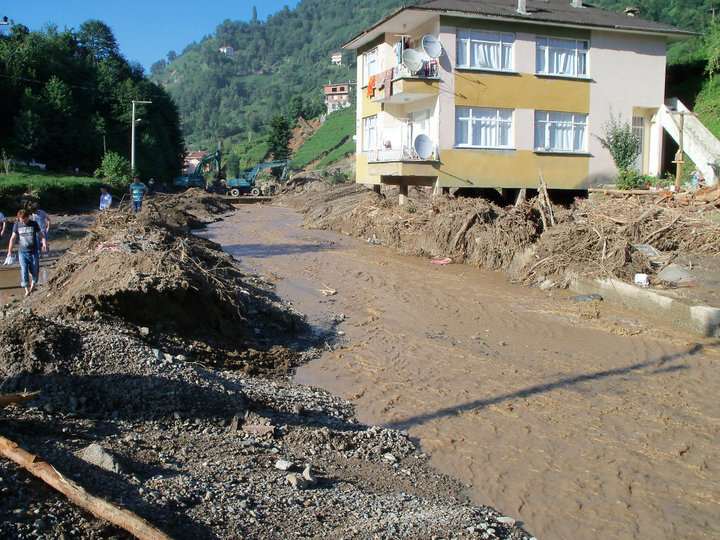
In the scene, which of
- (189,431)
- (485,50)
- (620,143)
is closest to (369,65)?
(485,50)

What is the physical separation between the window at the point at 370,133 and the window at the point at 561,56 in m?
7.18

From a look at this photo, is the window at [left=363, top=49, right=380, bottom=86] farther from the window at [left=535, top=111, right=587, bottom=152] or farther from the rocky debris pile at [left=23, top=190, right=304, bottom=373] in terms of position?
the rocky debris pile at [left=23, top=190, right=304, bottom=373]

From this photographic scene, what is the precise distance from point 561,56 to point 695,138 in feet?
19.1

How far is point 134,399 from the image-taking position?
6.22 m

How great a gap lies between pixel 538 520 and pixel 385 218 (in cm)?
1890

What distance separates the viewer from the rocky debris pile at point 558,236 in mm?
14367

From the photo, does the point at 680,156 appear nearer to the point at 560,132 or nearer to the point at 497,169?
the point at 560,132

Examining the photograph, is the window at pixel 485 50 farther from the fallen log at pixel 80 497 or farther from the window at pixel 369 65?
the fallen log at pixel 80 497

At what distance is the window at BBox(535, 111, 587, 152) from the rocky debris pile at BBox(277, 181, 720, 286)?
8.33ft

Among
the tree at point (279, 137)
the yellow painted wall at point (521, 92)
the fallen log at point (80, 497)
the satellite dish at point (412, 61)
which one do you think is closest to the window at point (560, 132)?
the yellow painted wall at point (521, 92)

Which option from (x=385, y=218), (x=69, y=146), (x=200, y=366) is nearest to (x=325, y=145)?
(x=69, y=146)

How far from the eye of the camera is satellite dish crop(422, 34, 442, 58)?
2141 centimetres

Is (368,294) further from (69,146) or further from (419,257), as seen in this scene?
(69,146)

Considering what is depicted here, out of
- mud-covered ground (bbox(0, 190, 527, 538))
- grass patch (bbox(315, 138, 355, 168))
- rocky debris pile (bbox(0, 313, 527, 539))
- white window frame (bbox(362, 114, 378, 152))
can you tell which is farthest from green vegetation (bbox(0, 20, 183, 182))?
rocky debris pile (bbox(0, 313, 527, 539))
